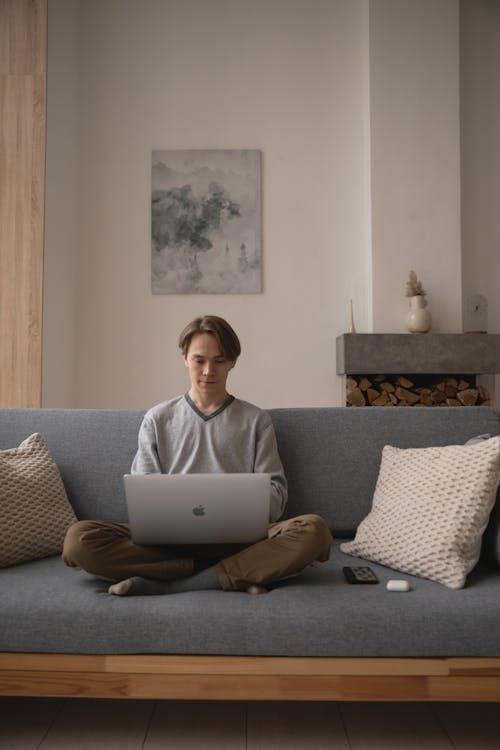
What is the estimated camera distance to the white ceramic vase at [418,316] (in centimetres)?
429

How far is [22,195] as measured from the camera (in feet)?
12.8

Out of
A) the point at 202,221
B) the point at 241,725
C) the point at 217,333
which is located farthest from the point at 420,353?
the point at 241,725

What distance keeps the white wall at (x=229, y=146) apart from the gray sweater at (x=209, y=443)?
247cm

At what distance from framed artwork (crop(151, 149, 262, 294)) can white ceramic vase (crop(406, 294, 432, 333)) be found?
3.39 ft

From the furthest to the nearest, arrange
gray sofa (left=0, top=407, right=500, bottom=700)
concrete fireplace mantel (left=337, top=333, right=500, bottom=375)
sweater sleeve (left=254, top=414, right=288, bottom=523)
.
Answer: concrete fireplace mantel (left=337, top=333, right=500, bottom=375), sweater sleeve (left=254, top=414, right=288, bottom=523), gray sofa (left=0, top=407, right=500, bottom=700)

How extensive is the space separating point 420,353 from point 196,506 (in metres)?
2.87

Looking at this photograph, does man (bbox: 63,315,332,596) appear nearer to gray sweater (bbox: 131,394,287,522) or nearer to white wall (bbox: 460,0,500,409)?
gray sweater (bbox: 131,394,287,522)

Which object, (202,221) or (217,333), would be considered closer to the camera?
(217,333)

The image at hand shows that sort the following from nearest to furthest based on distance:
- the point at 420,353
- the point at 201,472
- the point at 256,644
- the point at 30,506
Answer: the point at 256,644
the point at 30,506
the point at 201,472
the point at 420,353

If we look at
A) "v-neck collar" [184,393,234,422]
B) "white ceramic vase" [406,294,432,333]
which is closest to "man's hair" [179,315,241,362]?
"v-neck collar" [184,393,234,422]

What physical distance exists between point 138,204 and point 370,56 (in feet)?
5.96

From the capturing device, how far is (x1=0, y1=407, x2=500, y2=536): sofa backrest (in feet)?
7.25

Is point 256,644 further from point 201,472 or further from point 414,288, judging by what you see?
point 414,288

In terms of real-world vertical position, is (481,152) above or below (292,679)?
above
